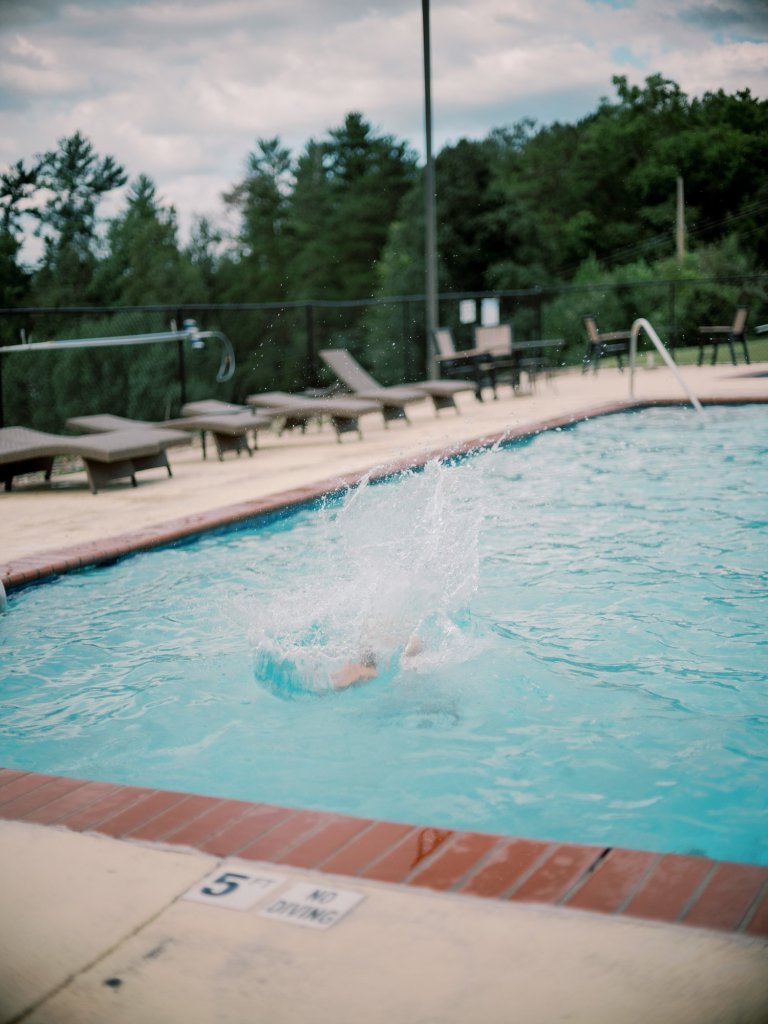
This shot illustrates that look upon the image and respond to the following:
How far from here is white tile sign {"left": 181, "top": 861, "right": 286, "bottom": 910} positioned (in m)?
2.13

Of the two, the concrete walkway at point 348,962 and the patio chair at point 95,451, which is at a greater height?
the patio chair at point 95,451

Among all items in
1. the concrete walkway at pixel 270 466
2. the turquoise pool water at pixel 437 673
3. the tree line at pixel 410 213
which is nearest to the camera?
the turquoise pool water at pixel 437 673

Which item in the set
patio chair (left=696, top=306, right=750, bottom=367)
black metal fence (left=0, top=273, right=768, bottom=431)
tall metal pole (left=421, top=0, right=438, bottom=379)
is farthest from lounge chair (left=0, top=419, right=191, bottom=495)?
black metal fence (left=0, top=273, right=768, bottom=431)

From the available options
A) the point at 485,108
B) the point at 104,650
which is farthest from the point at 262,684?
the point at 485,108

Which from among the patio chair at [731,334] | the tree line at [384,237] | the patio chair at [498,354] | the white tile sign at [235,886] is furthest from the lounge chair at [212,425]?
the tree line at [384,237]

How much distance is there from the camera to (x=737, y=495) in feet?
25.3

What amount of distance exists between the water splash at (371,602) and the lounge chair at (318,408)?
10.2 feet

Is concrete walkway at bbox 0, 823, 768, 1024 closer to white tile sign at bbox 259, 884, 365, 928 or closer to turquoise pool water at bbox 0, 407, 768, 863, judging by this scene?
white tile sign at bbox 259, 884, 365, 928

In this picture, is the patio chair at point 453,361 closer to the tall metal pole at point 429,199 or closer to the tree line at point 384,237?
the tall metal pole at point 429,199

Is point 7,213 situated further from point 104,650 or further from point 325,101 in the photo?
point 104,650

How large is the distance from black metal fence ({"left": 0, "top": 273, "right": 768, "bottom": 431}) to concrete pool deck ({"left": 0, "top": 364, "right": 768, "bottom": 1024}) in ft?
59.0

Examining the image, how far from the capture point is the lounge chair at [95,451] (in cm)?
779

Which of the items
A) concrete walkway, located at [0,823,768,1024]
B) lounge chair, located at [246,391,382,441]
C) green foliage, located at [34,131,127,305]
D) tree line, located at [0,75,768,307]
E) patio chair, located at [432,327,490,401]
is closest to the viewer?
concrete walkway, located at [0,823,768,1024]

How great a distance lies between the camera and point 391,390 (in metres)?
12.0
